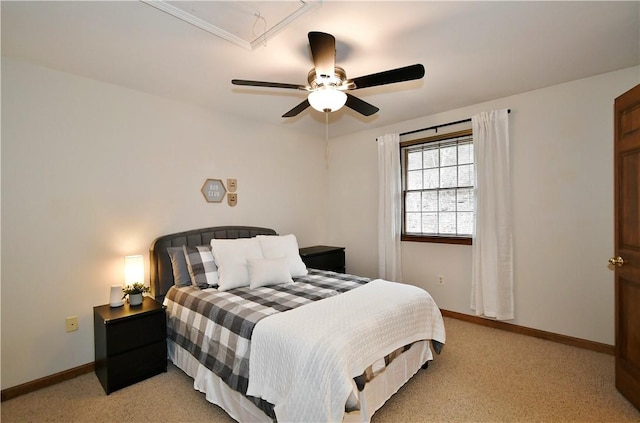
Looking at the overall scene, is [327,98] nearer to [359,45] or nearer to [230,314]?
[359,45]

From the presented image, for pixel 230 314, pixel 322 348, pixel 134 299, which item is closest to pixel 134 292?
pixel 134 299

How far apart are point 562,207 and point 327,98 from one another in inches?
104

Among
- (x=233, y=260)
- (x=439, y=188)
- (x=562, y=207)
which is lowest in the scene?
(x=233, y=260)

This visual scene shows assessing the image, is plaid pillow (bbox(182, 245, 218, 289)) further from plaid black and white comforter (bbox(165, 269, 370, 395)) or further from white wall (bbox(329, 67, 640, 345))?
white wall (bbox(329, 67, 640, 345))

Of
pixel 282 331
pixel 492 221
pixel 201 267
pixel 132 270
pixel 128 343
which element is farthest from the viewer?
pixel 492 221

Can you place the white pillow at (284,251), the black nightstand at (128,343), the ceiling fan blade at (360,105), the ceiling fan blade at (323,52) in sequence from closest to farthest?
the ceiling fan blade at (323,52), the black nightstand at (128,343), the ceiling fan blade at (360,105), the white pillow at (284,251)

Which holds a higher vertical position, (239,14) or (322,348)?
(239,14)

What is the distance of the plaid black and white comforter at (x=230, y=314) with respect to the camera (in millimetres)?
1942

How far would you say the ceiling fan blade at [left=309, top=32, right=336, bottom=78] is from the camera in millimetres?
1734

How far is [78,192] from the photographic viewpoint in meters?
2.63

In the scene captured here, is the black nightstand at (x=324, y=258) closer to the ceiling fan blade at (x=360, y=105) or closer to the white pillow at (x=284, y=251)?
the white pillow at (x=284, y=251)

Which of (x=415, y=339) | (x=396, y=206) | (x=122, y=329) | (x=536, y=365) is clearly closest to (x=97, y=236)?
(x=122, y=329)

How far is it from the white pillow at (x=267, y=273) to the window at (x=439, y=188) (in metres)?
1.96

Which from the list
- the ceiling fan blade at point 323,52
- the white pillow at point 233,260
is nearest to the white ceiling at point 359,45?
the ceiling fan blade at point 323,52
